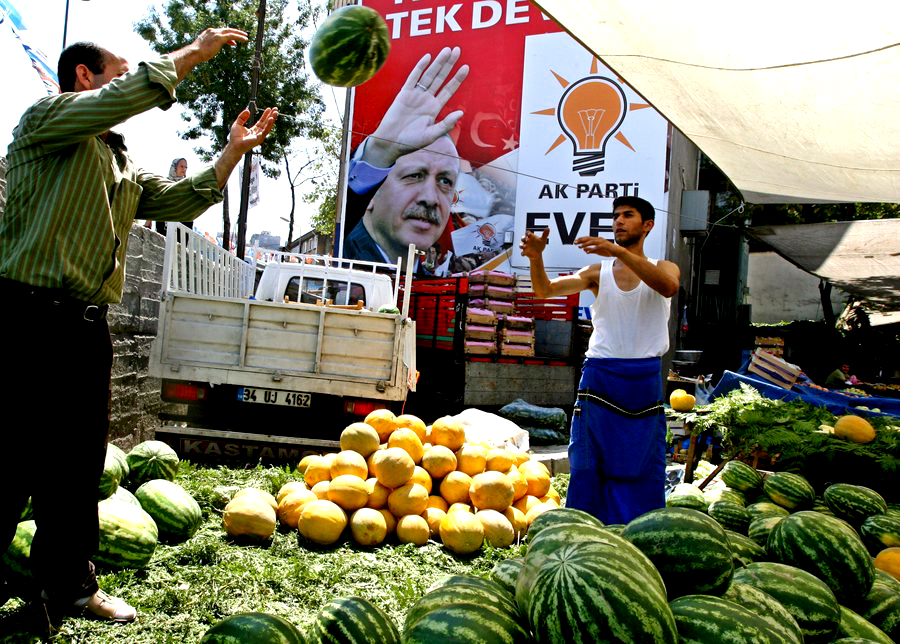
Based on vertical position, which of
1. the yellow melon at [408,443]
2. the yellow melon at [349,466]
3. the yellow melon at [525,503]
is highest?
the yellow melon at [408,443]

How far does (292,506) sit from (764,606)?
327 cm

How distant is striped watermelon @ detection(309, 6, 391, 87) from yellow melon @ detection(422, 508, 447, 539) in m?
2.87

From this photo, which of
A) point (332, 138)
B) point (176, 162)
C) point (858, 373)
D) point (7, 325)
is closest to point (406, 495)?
point (7, 325)

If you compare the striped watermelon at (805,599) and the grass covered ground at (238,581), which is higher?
the striped watermelon at (805,599)

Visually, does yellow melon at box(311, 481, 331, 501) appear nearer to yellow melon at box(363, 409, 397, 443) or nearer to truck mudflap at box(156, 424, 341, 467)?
yellow melon at box(363, 409, 397, 443)

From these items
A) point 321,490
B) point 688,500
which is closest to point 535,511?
point 321,490

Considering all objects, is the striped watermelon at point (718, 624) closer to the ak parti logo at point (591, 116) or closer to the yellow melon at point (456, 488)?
the yellow melon at point (456, 488)

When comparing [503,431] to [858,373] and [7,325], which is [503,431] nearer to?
[7,325]

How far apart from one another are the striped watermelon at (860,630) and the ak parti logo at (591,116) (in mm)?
17842

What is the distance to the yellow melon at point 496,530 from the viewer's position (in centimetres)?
421

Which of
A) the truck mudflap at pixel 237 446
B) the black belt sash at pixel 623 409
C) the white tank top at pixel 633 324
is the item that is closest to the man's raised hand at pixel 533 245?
the white tank top at pixel 633 324

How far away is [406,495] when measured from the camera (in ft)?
14.2

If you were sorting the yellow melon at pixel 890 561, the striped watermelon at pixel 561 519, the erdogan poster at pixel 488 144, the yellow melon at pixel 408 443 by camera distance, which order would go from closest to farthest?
the striped watermelon at pixel 561 519, the yellow melon at pixel 890 561, the yellow melon at pixel 408 443, the erdogan poster at pixel 488 144

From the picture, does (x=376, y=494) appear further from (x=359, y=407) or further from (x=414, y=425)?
(x=359, y=407)
